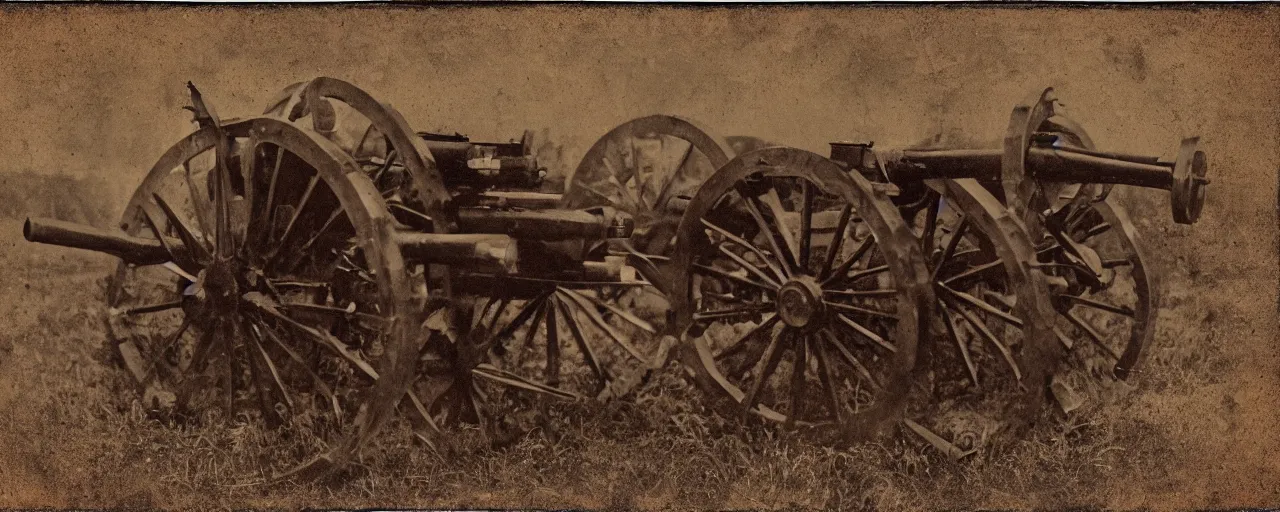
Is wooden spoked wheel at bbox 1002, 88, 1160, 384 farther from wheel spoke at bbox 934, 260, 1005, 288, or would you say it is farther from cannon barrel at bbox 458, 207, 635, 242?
cannon barrel at bbox 458, 207, 635, 242

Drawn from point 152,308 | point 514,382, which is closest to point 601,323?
point 514,382

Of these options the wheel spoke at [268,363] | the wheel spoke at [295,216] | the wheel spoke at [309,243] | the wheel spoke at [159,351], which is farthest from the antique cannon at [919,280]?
the wheel spoke at [159,351]

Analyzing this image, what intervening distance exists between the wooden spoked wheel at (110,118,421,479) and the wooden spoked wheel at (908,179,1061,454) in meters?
2.30

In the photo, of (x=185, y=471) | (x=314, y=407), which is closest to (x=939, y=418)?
(x=314, y=407)

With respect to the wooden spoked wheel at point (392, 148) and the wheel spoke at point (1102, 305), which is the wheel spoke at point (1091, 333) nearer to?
the wheel spoke at point (1102, 305)

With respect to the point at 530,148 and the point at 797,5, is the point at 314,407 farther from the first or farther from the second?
the point at 797,5

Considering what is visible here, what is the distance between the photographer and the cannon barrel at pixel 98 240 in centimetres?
684

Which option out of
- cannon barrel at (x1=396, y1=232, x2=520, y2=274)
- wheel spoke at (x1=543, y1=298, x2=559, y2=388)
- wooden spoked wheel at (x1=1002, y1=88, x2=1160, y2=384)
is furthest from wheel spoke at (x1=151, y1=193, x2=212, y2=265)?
wooden spoked wheel at (x1=1002, y1=88, x2=1160, y2=384)

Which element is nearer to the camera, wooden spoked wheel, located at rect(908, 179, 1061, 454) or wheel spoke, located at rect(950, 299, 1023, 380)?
wooden spoked wheel, located at rect(908, 179, 1061, 454)

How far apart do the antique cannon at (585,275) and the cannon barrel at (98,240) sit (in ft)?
0.04

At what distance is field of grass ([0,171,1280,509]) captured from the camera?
22.0 ft

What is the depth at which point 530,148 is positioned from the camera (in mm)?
7016

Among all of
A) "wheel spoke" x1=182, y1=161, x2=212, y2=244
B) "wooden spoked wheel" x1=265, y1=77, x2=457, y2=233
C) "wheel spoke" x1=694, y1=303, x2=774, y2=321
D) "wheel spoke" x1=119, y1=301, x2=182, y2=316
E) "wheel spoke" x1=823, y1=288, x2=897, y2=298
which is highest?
"wooden spoked wheel" x1=265, y1=77, x2=457, y2=233

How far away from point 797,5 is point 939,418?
1914 millimetres
